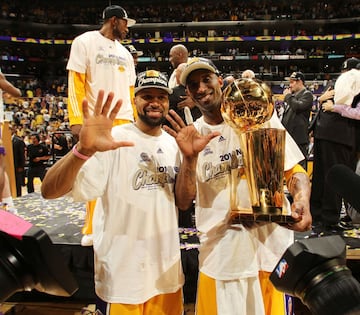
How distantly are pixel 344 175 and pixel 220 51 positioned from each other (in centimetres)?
2063

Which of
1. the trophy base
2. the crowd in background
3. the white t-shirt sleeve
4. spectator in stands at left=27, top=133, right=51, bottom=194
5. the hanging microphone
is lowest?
spectator in stands at left=27, top=133, right=51, bottom=194

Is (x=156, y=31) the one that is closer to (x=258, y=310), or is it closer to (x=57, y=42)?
(x=57, y=42)

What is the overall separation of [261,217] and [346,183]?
72 centimetres

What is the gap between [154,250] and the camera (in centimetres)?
155

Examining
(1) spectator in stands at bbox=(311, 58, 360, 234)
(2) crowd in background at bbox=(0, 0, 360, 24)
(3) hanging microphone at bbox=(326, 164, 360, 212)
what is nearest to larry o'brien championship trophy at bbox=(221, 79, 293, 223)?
(3) hanging microphone at bbox=(326, 164, 360, 212)

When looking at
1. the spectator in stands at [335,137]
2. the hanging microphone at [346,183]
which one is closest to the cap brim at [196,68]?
the hanging microphone at [346,183]

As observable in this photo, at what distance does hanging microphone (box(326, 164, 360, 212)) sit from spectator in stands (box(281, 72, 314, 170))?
408cm

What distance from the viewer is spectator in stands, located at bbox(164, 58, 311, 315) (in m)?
1.41

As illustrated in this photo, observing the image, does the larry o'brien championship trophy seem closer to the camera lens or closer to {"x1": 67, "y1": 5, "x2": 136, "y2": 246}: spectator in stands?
the camera lens

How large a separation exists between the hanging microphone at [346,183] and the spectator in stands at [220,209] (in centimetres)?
73

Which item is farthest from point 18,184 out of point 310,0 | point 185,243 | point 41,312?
point 310,0

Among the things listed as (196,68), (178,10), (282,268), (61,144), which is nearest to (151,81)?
(196,68)

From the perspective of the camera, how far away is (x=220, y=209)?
1485mm

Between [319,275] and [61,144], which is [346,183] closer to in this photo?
[319,275]
